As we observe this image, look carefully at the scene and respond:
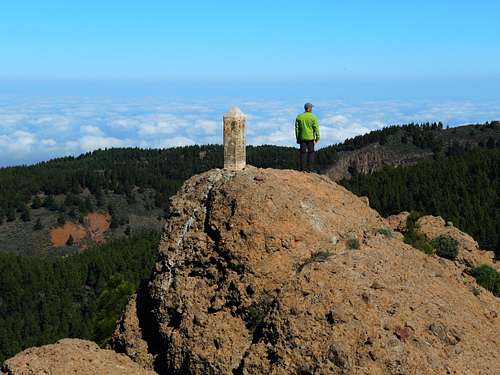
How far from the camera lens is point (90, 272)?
76500mm

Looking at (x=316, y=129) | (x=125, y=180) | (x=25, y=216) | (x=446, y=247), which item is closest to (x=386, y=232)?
(x=446, y=247)

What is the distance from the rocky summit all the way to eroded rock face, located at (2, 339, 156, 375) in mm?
1156

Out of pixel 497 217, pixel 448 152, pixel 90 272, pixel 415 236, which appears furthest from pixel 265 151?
pixel 415 236

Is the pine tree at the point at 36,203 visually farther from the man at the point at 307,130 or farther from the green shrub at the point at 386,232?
the green shrub at the point at 386,232

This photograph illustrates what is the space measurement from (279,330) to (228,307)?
2.52 metres

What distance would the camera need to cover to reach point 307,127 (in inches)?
935

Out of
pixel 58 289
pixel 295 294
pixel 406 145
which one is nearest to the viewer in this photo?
pixel 295 294

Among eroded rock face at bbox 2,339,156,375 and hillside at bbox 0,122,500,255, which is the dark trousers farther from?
hillside at bbox 0,122,500,255

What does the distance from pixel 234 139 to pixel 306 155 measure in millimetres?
4145

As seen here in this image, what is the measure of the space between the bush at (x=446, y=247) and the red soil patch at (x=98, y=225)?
100616mm

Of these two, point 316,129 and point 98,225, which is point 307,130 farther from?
point 98,225

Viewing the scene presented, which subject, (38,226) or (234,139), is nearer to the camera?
(234,139)

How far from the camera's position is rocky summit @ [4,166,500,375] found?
16.0m

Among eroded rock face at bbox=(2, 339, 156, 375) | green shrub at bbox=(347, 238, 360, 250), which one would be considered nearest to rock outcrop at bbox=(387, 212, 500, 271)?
green shrub at bbox=(347, 238, 360, 250)
